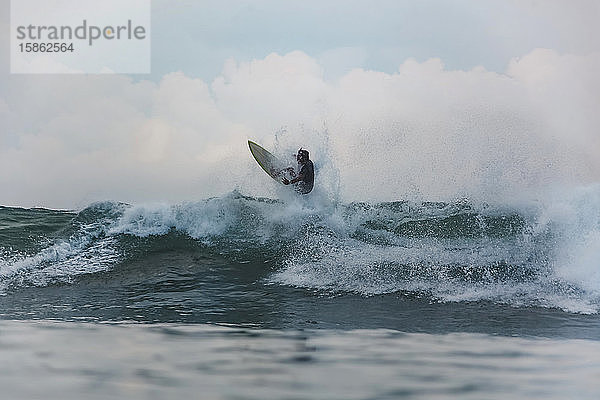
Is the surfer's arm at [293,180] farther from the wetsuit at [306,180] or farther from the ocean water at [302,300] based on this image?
the ocean water at [302,300]

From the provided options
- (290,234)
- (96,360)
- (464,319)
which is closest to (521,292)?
(464,319)

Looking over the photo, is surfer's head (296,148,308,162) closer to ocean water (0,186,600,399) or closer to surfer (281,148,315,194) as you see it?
surfer (281,148,315,194)

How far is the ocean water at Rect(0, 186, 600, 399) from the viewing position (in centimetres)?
229

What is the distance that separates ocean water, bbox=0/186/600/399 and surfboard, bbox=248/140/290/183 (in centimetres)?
47

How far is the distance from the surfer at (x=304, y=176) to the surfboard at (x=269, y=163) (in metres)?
0.26

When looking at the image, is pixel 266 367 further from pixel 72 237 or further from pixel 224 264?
pixel 72 237

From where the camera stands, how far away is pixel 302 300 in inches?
218

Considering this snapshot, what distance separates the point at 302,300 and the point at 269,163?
478 centimetres

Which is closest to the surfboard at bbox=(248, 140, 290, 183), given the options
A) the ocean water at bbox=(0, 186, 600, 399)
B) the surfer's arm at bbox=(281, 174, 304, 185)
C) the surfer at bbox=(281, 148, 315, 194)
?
the surfer's arm at bbox=(281, 174, 304, 185)

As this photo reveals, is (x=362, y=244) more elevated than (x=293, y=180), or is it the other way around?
(x=293, y=180)

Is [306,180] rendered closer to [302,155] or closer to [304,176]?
[304,176]

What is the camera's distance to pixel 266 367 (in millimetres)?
2523

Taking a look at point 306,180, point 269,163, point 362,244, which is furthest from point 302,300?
point 269,163

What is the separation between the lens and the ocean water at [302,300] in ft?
7.50
